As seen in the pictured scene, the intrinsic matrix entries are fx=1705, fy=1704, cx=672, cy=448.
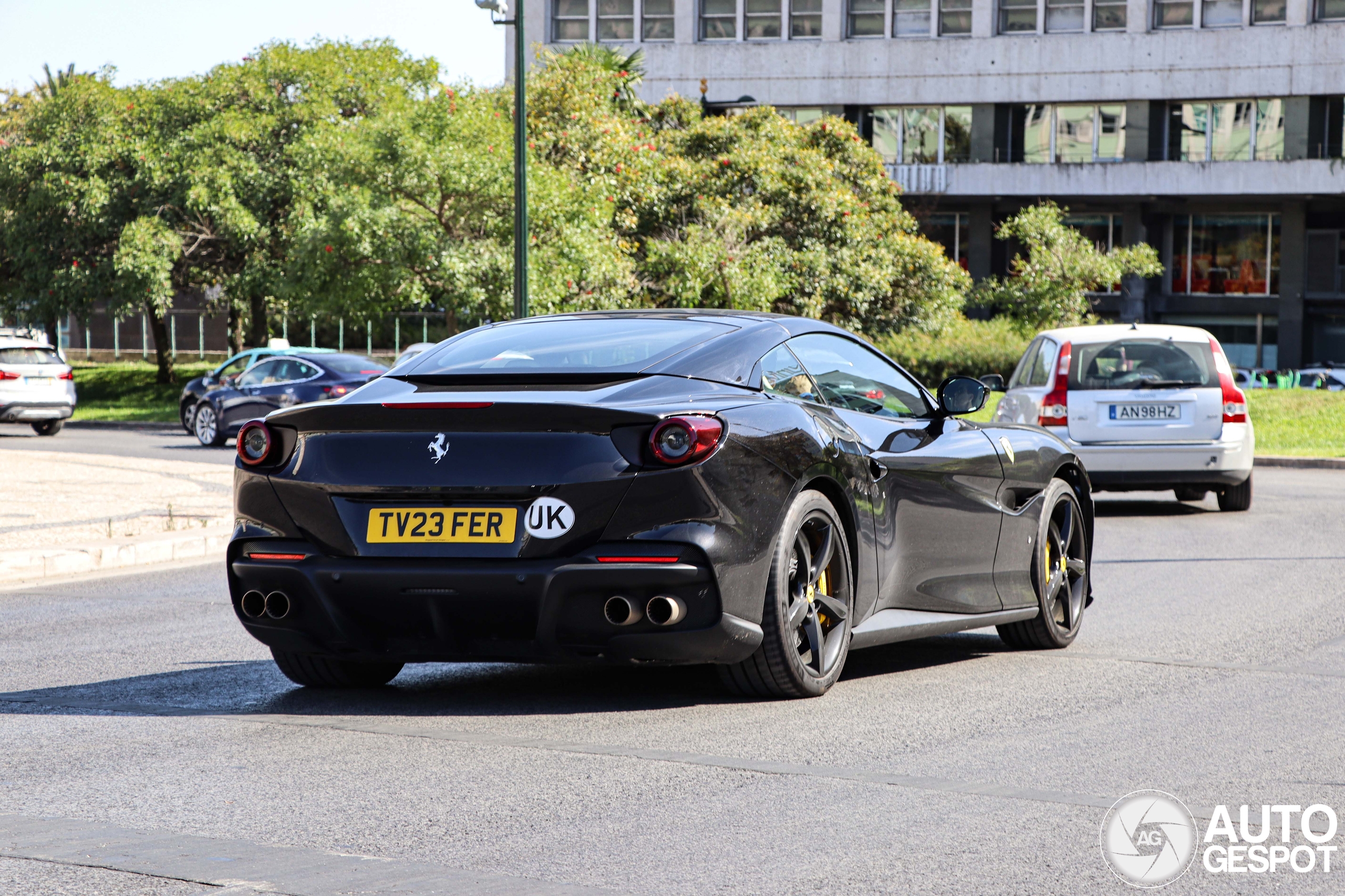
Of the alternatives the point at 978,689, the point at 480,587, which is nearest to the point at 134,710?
the point at 480,587

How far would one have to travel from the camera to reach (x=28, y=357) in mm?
28469

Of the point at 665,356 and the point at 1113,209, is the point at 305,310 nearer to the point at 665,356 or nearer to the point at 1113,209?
the point at 665,356

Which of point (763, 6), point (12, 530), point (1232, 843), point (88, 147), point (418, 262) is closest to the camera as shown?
point (1232, 843)

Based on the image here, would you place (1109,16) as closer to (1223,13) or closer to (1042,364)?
(1223,13)

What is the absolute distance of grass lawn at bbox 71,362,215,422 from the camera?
1432 inches

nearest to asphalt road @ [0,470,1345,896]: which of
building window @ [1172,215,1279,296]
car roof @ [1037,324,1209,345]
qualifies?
car roof @ [1037,324,1209,345]

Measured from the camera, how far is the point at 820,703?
19.9 ft

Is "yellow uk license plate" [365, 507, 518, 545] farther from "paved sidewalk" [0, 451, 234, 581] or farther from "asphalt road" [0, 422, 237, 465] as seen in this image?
"asphalt road" [0, 422, 237, 465]

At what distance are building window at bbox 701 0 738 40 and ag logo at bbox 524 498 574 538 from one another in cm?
5240

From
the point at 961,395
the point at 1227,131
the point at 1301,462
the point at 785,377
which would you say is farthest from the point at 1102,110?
the point at 785,377

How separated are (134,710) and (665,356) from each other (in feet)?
7.41

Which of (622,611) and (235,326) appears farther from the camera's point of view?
(235,326)

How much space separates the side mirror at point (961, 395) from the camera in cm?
695

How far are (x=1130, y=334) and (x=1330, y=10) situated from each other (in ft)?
138
